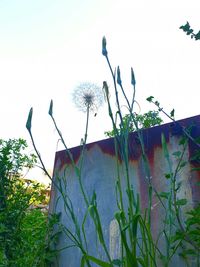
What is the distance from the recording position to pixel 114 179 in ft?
6.61

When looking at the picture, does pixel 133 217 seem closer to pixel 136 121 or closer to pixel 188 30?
pixel 136 121

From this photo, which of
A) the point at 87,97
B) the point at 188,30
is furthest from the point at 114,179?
the point at 188,30

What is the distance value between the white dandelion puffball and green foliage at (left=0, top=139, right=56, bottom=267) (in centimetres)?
107

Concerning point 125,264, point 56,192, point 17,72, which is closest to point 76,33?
point 17,72

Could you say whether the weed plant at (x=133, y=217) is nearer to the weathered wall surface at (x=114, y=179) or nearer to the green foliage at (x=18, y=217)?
the weathered wall surface at (x=114, y=179)

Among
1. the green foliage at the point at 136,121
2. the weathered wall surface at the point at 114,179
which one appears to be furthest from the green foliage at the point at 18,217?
the green foliage at the point at 136,121

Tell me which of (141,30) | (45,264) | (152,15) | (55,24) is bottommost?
(45,264)

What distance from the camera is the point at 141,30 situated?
2346 mm

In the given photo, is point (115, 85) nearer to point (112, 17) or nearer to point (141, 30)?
point (141, 30)

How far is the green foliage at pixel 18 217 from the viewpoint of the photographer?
6.72ft

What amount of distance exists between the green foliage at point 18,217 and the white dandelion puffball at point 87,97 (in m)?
1.07

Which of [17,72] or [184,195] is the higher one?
[17,72]

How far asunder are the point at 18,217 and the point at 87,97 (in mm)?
1317

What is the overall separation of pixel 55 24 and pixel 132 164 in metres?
2.68
